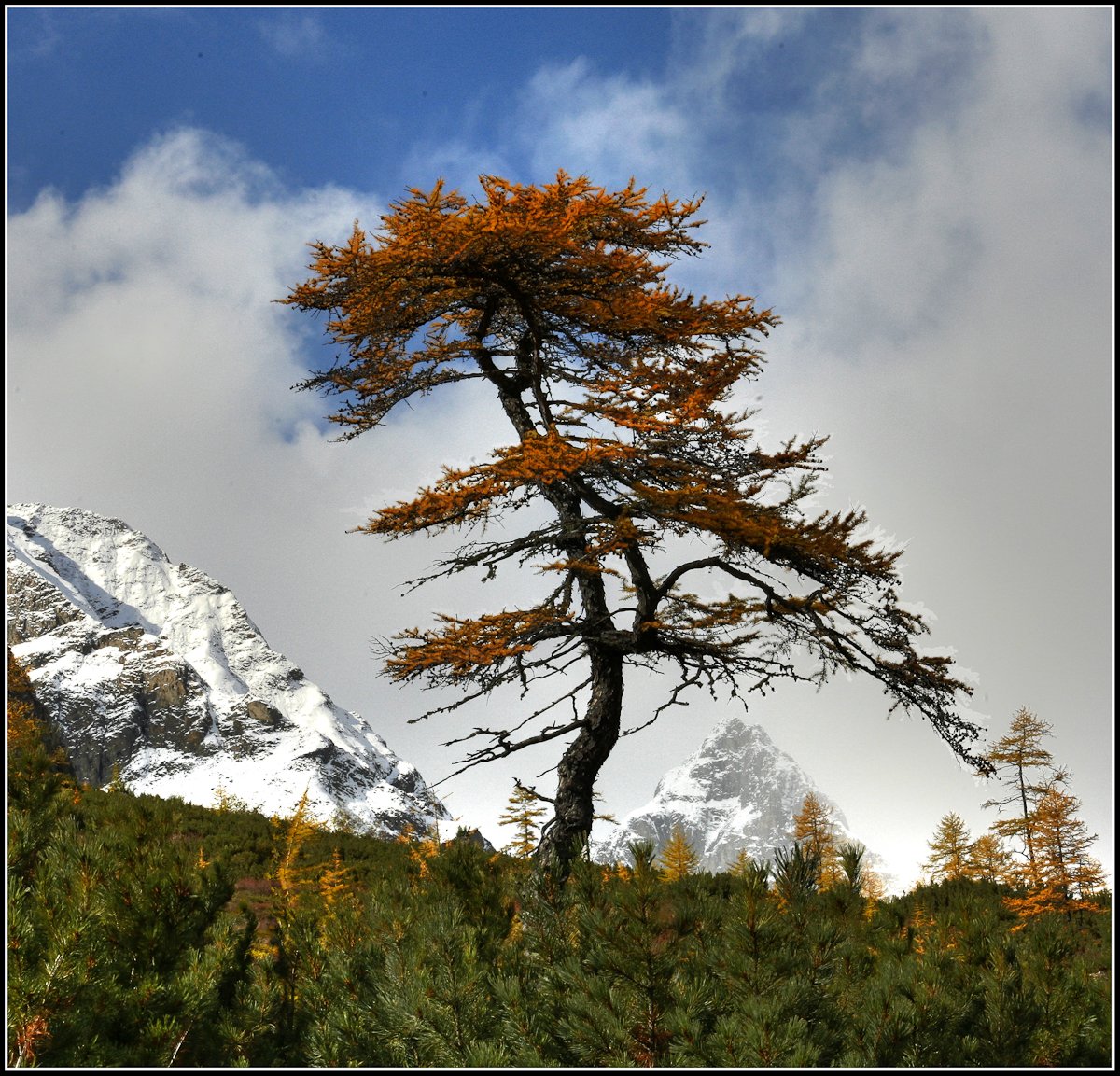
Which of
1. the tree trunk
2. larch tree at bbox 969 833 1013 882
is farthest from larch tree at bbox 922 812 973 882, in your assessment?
the tree trunk

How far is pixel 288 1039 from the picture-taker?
13.5 feet

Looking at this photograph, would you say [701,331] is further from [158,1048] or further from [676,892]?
[158,1048]

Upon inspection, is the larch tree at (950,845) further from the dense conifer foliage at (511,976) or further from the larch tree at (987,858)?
the dense conifer foliage at (511,976)

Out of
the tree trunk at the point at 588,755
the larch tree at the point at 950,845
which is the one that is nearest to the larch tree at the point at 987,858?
the larch tree at the point at 950,845

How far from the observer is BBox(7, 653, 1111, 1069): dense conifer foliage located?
10.5 feet

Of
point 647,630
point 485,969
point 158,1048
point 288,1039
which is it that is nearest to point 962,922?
point 485,969

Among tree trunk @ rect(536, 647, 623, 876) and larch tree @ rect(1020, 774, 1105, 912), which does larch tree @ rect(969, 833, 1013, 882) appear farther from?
tree trunk @ rect(536, 647, 623, 876)

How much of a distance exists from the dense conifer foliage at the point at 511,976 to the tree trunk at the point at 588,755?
4.80 meters

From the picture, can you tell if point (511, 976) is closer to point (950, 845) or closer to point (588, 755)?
point (588, 755)

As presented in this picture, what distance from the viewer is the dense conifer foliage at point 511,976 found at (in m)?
3.21

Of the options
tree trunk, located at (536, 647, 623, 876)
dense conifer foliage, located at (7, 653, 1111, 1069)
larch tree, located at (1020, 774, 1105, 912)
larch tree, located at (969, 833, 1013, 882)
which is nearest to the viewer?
dense conifer foliage, located at (7, 653, 1111, 1069)

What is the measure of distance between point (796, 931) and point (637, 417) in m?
6.66

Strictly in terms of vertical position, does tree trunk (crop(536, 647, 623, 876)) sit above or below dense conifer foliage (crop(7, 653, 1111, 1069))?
above

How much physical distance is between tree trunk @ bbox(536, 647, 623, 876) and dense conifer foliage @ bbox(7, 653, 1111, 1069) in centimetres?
480
